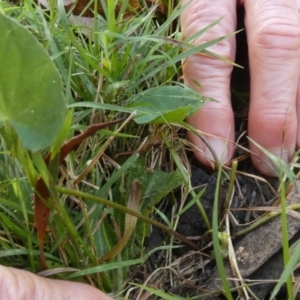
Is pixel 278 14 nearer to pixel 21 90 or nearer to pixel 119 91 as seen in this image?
pixel 119 91

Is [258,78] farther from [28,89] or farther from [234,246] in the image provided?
[28,89]

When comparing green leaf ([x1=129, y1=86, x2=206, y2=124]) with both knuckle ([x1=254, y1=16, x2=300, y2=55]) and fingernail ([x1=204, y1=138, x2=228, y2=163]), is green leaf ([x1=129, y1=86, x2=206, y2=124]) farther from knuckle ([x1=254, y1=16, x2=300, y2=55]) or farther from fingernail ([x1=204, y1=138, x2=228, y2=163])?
knuckle ([x1=254, y1=16, x2=300, y2=55])

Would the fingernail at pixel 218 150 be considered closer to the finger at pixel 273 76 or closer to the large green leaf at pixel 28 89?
the finger at pixel 273 76

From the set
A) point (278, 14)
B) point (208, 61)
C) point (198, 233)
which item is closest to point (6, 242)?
point (198, 233)

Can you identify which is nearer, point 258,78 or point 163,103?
point 163,103

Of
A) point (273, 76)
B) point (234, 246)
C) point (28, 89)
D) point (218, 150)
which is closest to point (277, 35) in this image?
point (273, 76)

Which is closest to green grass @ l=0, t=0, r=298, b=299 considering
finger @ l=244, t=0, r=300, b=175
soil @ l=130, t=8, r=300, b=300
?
soil @ l=130, t=8, r=300, b=300
